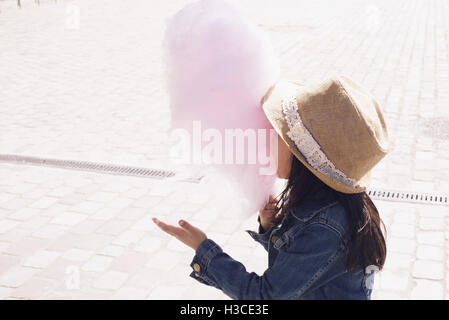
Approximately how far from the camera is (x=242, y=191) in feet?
6.10

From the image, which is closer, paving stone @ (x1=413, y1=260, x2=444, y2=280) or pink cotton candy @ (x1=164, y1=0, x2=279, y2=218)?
pink cotton candy @ (x1=164, y1=0, x2=279, y2=218)

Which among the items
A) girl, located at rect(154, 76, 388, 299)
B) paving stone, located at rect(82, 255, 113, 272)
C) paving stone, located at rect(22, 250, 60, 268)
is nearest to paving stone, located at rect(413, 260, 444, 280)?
girl, located at rect(154, 76, 388, 299)

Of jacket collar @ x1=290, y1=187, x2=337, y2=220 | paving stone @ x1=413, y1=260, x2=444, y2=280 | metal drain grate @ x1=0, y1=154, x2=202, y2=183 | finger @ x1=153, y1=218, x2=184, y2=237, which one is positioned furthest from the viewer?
metal drain grate @ x1=0, y1=154, x2=202, y2=183

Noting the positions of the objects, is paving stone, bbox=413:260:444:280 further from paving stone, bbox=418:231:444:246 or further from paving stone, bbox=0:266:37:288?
paving stone, bbox=0:266:37:288

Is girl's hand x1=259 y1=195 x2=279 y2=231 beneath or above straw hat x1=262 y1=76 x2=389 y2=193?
beneath

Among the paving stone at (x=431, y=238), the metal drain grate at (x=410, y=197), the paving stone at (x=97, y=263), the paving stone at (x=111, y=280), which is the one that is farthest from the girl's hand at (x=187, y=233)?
the metal drain grate at (x=410, y=197)

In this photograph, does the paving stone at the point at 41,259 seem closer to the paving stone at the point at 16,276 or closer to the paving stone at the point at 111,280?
the paving stone at the point at 16,276

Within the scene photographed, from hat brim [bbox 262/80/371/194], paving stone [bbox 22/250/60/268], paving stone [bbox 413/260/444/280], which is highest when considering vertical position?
hat brim [bbox 262/80/371/194]

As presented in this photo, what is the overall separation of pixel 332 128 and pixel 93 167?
3.83 meters

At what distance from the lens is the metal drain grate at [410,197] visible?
450 cm

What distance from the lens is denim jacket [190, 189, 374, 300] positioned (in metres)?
1.74

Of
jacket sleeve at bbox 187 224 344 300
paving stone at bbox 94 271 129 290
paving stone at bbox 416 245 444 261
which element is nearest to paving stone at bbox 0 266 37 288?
paving stone at bbox 94 271 129 290

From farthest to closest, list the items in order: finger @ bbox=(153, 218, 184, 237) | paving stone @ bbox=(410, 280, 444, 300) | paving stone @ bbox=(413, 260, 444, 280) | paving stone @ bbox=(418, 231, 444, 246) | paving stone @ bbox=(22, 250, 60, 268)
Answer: paving stone @ bbox=(418, 231, 444, 246) → paving stone @ bbox=(22, 250, 60, 268) → paving stone @ bbox=(413, 260, 444, 280) → paving stone @ bbox=(410, 280, 444, 300) → finger @ bbox=(153, 218, 184, 237)

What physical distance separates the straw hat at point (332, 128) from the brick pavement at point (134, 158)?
36 centimetres
